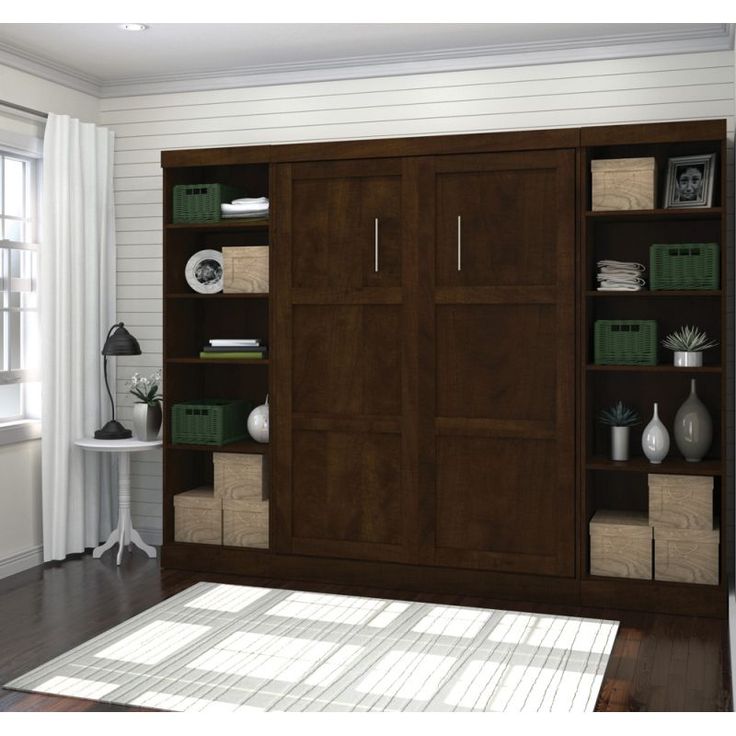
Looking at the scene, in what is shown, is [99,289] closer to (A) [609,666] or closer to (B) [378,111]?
(B) [378,111]

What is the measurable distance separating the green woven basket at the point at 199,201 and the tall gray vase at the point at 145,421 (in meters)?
1.04

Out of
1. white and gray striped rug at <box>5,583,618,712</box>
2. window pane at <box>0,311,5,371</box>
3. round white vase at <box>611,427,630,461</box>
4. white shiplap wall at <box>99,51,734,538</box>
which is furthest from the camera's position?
window pane at <box>0,311,5,371</box>

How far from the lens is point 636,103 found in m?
4.66

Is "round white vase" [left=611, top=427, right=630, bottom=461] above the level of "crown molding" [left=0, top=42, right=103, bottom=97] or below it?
below

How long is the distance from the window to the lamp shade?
1.54ft

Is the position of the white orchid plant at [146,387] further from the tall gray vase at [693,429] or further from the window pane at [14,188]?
the tall gray vase at [693,429]

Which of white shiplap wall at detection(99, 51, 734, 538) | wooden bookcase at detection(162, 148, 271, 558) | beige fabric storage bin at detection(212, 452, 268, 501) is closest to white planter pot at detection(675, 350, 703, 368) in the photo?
white shiplap wall at detection(99, 51, 734, 538)

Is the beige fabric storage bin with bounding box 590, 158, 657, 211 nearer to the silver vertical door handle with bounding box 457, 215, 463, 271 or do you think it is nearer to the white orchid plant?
the silver vertical door handle with bounding box 457, 215, 463, 271

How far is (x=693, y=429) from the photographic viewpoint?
430cm

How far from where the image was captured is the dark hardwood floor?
3223 millimetres

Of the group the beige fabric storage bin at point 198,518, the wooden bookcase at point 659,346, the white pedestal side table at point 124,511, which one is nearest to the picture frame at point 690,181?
the wooden bookcase at point 659,346

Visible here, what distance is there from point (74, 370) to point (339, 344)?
1.59 m

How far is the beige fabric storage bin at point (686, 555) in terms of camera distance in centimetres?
416

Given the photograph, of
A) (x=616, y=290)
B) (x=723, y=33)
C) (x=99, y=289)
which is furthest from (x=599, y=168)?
(x=99, y=289)
